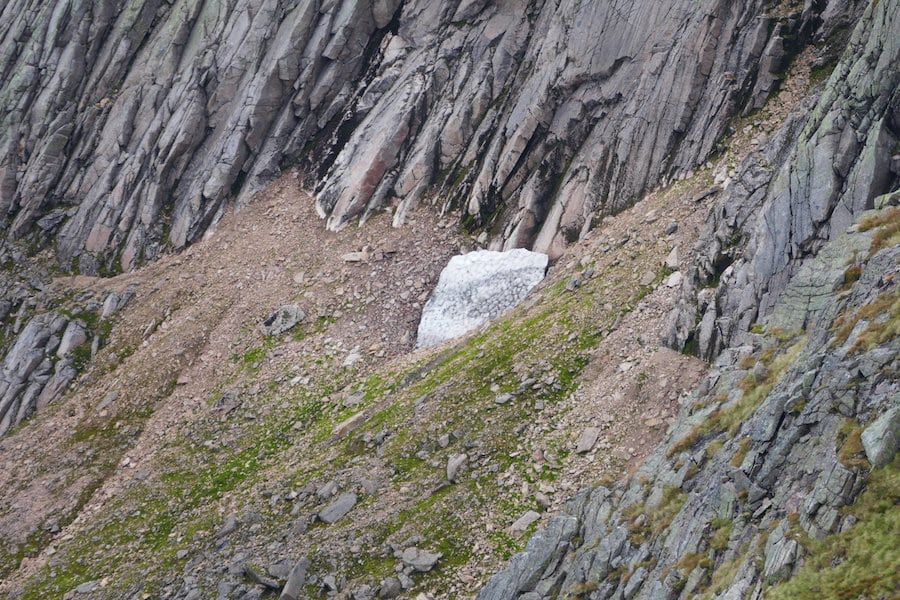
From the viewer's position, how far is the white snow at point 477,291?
34.5 metres

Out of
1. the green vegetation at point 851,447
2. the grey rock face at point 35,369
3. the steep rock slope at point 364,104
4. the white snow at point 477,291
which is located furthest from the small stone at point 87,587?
the green vegetation at point 851,447

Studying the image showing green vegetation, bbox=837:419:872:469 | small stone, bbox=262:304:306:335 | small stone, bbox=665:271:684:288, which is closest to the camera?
green vegetation, bbox=837:419:872:469

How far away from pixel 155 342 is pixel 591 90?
2627 centimetres

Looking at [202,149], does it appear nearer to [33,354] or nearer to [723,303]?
[33,354]

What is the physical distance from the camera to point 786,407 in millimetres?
15156

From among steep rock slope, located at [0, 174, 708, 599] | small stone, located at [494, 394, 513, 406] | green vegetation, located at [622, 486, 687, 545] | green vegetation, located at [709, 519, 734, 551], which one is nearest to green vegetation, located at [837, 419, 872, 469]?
green vegetation, located at [709, 519, 734, 551]

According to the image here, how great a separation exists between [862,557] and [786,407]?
4217 mm

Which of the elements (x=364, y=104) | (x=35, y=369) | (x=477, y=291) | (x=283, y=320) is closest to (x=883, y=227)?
(x=477, y=291)

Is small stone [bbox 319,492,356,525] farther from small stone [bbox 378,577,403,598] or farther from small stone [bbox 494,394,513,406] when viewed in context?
small stone [bbox 494,394,513,406]

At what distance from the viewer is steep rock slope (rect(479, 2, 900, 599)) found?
12.3 metres

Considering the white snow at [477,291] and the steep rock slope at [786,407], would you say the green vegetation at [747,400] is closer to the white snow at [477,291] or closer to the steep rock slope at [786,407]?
the steep rock slope at [786,407]

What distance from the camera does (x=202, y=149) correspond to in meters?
48.5

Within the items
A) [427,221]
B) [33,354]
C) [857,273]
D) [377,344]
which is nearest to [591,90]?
[427,221]

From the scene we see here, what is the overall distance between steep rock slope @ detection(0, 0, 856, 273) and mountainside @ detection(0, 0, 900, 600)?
0.66 ft
